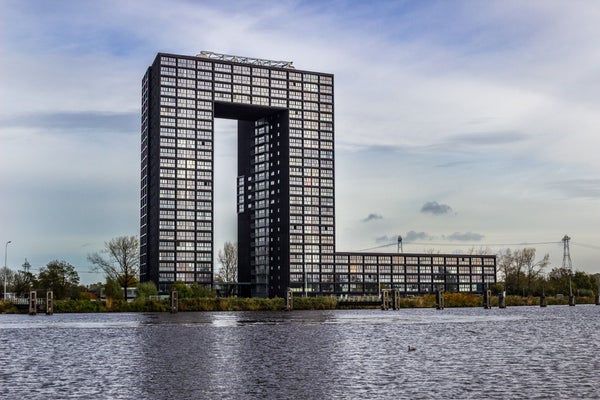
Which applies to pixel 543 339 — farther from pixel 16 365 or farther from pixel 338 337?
pixel 16 365

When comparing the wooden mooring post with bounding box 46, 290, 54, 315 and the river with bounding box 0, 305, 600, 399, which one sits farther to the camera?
the wooden mooring post with bounding box 46, 290, 54, 315

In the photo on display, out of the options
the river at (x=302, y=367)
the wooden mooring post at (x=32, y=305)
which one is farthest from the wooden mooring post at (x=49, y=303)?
the river at (x=302, y=367)

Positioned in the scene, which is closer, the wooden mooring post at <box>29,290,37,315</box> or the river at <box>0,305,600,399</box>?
the river at <box>0,305,600,399</box>

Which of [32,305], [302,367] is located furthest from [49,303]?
[302,367]

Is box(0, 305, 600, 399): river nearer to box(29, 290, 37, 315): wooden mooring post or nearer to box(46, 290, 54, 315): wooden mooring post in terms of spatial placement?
box(29, 290, 37, 315): wooden mooring post

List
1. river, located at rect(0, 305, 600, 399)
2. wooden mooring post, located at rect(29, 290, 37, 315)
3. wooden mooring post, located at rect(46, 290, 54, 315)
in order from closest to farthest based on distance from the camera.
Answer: river, located at rect(0, 305, 600, 399) → wooden mooring post, located at rect(29, 290, 37, 315) → wooden mooring post, located at rect(46, 290, 54, 315)

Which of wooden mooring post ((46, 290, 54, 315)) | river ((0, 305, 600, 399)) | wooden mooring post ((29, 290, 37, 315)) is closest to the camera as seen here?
river ((0, 305, 600, 399))

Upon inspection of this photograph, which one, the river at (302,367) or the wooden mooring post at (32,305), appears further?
the wooden mooring post at (32,305)

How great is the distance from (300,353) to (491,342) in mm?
23789

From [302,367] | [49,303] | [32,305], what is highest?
[49,303]

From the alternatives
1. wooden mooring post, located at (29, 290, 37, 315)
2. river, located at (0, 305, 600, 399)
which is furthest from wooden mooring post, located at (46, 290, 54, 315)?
river, located at (0, 305, 600, 399)

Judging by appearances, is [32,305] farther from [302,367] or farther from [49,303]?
[302,367]

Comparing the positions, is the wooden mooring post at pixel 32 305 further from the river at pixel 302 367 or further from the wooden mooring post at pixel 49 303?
the river at pixel 302 367

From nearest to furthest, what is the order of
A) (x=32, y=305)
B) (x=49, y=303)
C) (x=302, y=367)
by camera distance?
(x=302, y=367) → (x=32, y=305) → (x=49, y=303)
